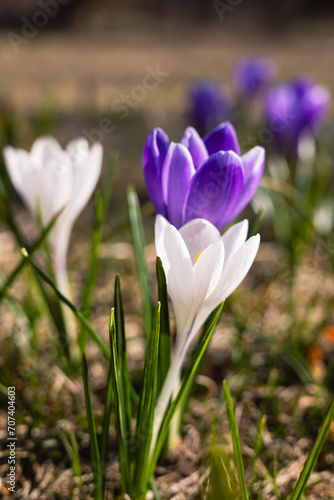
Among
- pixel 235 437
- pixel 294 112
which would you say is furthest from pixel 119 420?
pixel 294 112

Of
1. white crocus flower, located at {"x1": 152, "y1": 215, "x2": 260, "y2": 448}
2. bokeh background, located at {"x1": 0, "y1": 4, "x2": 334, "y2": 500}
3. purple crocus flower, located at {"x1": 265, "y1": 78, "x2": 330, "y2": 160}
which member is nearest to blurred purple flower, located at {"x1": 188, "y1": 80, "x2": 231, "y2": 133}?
bokeh background, located at {"x1": 0, "y1": 4, "x2": 334, "y2": 500}

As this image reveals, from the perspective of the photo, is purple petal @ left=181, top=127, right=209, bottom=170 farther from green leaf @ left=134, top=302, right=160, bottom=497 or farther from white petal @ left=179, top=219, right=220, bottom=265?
green leaf @ left=134, top=302, right=160, bottom=497

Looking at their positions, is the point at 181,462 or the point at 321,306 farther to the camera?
the point at 321,306

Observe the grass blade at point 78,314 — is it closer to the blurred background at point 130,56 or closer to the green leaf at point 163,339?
the green leaf at point 163,339

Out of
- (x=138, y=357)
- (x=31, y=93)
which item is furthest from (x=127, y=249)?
(x=31, y=93)

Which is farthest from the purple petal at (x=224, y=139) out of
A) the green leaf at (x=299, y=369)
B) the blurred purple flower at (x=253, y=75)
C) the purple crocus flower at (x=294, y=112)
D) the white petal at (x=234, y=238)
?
the blurred purple flower at (x=253, y=75)

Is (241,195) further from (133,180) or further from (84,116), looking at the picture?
(84,116)
